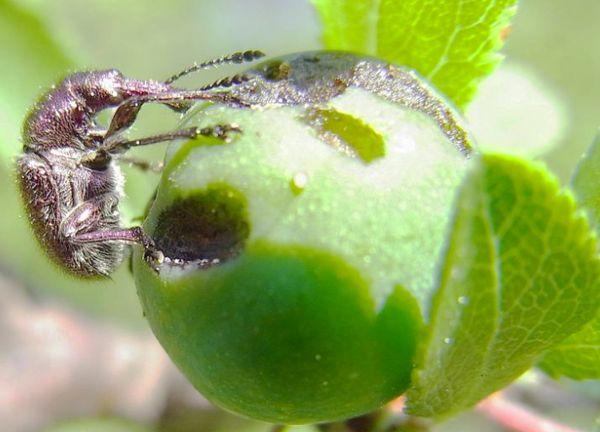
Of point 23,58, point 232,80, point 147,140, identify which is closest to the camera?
point 232,80

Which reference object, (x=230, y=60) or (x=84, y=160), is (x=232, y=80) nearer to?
(x=230, y=60)

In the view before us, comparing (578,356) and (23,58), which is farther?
(23,58)

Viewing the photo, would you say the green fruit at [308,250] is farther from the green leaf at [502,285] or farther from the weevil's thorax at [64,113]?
the weevil's thorax at [64,113]

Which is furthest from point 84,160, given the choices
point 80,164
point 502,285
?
point 502,285

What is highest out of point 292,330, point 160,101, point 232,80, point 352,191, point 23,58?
point 23,58

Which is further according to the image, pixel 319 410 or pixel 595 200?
pixel 595 200

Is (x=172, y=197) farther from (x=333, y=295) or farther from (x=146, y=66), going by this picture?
(x=146, y=66)

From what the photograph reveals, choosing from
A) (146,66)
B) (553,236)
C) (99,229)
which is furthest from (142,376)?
(146,66)
